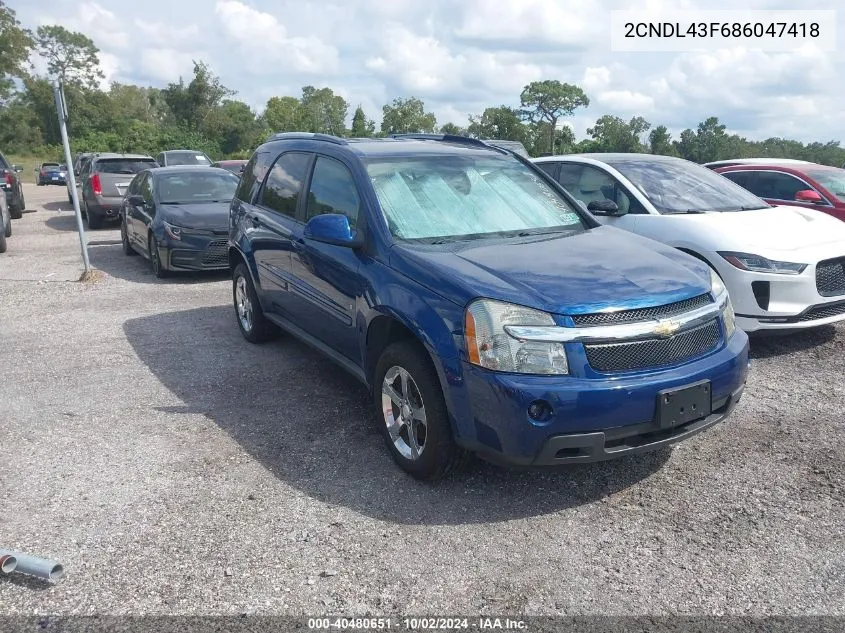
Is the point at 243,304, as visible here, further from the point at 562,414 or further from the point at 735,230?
the point at 735,230

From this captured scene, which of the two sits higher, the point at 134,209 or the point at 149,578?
the point at 134,209

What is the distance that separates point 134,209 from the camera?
11.2 m

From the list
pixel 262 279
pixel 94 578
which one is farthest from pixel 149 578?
pixel 262 279

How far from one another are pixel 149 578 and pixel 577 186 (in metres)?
5.80

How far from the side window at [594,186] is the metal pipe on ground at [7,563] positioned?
544 cm

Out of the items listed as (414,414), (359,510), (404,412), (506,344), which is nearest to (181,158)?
(404,412)

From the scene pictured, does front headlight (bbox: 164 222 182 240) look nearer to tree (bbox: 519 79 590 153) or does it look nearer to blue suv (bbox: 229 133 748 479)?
blue suv (bbox: 229 133 748 479)

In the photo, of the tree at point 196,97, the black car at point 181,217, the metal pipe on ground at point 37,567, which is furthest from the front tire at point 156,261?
the tree at point 196,97

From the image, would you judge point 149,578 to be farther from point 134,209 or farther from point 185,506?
point 134,209

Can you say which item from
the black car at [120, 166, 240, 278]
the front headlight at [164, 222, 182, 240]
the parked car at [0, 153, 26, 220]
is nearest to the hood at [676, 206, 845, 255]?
the black car at [120, 166, 240, 278]

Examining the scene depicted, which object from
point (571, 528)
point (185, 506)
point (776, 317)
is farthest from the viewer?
point (776, 317)

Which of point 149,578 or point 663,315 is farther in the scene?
point 663,315

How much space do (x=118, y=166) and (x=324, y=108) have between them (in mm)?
94303

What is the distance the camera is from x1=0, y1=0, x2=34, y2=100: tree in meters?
60.7
